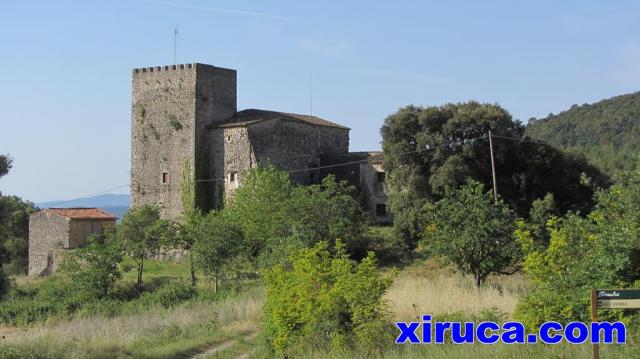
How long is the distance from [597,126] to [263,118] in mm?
49114

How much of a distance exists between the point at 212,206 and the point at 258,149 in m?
4.12

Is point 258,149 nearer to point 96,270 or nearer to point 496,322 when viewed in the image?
point 96,270

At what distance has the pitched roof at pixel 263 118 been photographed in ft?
139

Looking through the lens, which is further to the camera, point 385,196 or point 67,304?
point 385,196

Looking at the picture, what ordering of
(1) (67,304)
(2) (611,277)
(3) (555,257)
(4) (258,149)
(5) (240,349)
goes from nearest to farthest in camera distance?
(2) (611,277) → (3) (555,257) → (5) (240,349) → (1) (67,304) → (4) (258,149)

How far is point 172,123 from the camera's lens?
43781 millimetres

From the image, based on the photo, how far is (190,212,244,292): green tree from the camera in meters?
32.9

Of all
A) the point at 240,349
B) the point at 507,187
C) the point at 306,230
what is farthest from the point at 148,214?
the point at 240,349

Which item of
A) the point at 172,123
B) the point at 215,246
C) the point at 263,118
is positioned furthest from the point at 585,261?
the point at 172,123

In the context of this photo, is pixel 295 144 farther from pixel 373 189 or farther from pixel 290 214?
pixel 290 214

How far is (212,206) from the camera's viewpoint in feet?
141

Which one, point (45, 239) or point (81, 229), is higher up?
point (81, 229)

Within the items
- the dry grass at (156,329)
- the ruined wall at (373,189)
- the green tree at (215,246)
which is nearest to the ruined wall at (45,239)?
the green tree at (215,246)

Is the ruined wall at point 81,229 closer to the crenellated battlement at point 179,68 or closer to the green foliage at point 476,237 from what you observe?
the crenellated battlement at point 179,68
